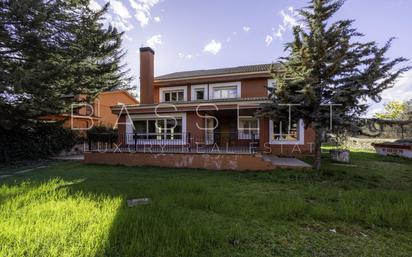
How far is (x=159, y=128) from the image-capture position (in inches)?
577

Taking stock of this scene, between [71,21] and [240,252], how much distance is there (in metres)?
16.9

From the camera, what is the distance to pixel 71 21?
49.2ft

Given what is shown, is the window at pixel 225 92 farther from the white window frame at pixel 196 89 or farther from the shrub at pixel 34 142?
the shrub at pixel 34 142

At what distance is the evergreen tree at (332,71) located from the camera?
927cm

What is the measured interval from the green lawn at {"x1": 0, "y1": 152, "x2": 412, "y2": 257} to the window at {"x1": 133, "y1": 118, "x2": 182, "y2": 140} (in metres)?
7.27

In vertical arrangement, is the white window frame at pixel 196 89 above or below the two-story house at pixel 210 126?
above

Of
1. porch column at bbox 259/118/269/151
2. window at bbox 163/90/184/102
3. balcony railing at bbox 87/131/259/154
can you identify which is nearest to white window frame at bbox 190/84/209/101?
window at bbox 163/90/184/102

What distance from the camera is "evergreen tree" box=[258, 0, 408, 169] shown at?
30.4 feet

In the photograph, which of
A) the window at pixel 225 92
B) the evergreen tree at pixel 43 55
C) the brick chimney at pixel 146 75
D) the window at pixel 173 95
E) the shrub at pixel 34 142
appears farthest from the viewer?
the window at pixel 173 95

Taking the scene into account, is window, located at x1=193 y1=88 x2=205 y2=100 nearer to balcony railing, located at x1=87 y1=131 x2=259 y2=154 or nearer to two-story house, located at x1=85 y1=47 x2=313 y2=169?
two-story house, located at x1=85 y1=47 x2=313 y2=169

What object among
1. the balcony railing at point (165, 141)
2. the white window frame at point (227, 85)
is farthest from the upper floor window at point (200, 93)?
the balcony railing at point (165, 141)

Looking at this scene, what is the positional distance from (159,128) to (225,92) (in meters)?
5.63

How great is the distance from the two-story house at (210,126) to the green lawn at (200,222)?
16.4ft

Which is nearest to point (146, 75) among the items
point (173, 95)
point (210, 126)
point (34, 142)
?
point (173, 95)
